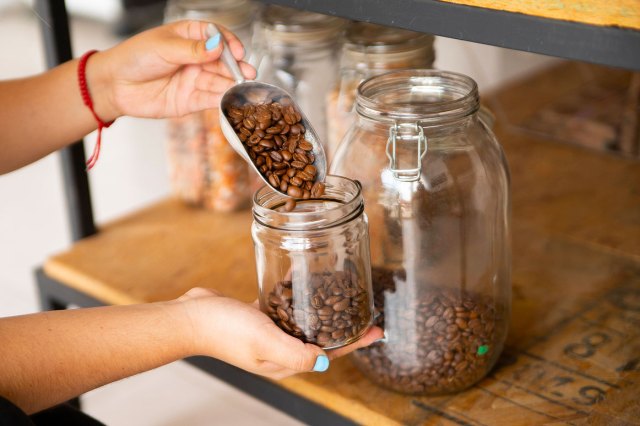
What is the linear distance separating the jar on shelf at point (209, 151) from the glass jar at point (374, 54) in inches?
11.4

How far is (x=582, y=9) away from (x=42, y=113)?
809 millimetres

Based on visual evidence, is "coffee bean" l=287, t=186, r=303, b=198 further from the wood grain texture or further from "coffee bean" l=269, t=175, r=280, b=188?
the wood grain texture

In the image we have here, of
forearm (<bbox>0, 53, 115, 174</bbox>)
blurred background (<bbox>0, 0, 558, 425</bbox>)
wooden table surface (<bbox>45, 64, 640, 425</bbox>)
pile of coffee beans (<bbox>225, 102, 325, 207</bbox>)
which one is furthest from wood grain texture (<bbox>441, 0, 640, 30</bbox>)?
blurred background (<bbox>0, 0, 558, 425</bbox>)

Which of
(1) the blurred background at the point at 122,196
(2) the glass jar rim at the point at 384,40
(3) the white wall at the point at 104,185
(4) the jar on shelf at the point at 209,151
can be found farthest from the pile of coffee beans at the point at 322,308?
(3) the white wall at the point at 104,185

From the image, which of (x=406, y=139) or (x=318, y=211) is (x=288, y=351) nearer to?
(x=318, y=211)

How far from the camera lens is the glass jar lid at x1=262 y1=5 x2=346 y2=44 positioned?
1.31 m

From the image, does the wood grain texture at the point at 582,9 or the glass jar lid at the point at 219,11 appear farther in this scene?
the glass jar lid at the point at 219,11

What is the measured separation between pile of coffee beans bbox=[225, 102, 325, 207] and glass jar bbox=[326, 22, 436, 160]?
247mm

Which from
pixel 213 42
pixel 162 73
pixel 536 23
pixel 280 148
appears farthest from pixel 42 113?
pixel 536 23

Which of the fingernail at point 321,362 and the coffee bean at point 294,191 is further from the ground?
the coffee bean at point 294,191

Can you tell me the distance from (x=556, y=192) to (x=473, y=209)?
64cm

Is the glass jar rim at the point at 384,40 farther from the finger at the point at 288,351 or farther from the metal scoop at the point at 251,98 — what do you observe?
the finger at the point at 288,351

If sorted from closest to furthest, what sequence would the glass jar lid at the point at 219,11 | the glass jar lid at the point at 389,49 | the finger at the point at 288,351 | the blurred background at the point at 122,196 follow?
1. the finger at the point at 288,351
2. the glass jar lid at the point at 389,49
3. the glass jar lid at the point at 219,11
4. the blurred background at the point at 122,196

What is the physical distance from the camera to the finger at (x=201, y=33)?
1.07 meters
